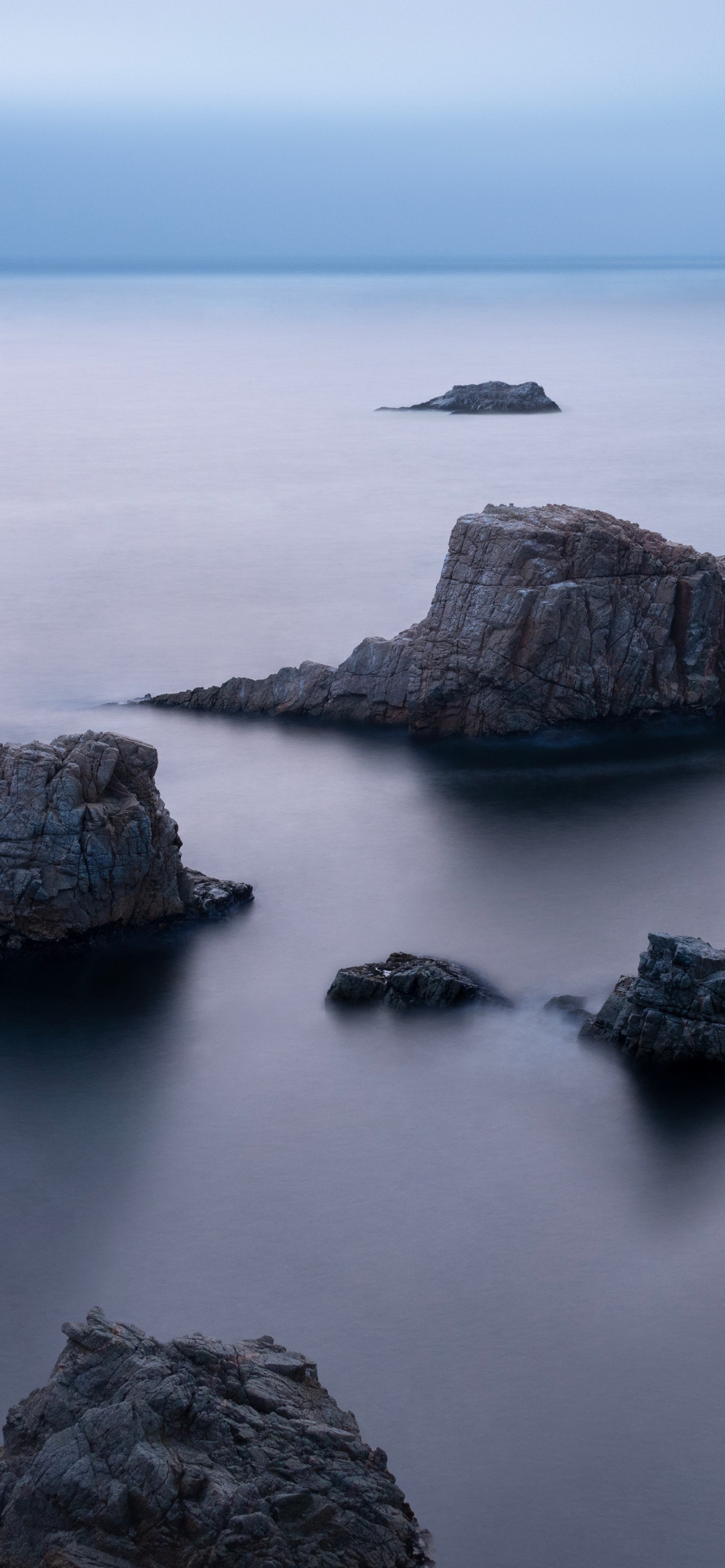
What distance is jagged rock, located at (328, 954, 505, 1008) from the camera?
27.4 meters

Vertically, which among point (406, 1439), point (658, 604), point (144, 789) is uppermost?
point (658, 604)

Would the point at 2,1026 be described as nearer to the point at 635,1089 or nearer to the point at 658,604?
the point at 635,1089

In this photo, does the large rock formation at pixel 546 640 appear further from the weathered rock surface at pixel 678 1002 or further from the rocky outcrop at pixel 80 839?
the weathered rock surface at pixel 678 1002

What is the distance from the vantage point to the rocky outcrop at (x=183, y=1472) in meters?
14.3

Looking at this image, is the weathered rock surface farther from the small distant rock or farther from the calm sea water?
the small distant rock

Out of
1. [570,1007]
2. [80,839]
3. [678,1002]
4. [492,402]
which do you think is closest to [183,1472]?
[678,1002]

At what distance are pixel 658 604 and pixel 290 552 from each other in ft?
72.8

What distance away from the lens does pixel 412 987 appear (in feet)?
90.2

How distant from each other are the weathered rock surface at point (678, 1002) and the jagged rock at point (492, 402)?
73.8 meters

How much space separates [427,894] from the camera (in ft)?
105

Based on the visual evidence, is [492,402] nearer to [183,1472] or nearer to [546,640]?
[546,640]

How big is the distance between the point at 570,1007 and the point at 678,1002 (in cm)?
242

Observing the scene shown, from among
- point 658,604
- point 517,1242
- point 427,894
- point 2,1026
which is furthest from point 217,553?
point 517,1242

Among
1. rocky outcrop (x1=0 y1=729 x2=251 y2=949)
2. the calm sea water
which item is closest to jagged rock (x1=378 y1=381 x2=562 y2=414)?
the calm sea water
